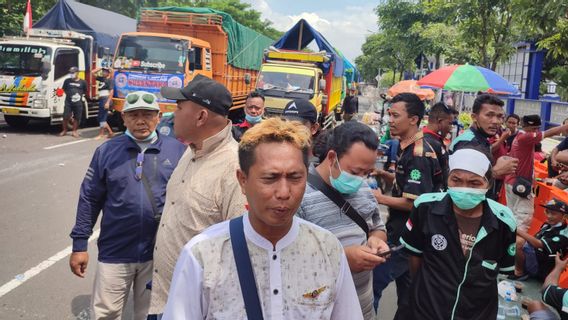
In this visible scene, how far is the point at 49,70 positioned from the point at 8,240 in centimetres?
907

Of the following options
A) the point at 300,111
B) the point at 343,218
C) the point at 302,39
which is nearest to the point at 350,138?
the point at 343,218

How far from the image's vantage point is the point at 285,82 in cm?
1535

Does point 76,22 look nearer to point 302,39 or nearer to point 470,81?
point 302,39

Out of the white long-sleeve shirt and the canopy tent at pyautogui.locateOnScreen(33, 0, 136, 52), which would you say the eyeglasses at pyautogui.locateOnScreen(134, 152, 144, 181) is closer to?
the white long-sleeve shirt

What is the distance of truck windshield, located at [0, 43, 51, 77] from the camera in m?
13.8

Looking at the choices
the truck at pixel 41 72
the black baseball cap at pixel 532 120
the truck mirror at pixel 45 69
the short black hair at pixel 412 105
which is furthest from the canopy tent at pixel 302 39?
the short black hair at pixel 412 105

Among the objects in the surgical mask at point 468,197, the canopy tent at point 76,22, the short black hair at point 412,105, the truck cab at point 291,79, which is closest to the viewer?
the surgical mask at point 468,197

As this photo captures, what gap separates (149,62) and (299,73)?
4451 mm

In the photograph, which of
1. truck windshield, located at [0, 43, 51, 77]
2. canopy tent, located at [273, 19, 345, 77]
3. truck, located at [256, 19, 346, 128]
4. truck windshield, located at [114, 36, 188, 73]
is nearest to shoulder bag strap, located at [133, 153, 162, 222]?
truck, located at [256, 19, 346, 128]

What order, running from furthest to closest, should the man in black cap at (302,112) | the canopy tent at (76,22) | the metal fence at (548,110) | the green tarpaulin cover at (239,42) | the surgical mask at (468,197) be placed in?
the canopy tent at (76,22)
the green tarpaulin cover at (239,42)
the metal fence at (548,110)
the man in black cap at (302,112)
the surgical mask at (468,197)

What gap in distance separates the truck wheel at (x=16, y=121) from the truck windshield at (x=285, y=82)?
6.77 meters

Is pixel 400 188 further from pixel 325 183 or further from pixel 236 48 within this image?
pixel 236 48

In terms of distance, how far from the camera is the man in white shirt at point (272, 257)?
159 cm

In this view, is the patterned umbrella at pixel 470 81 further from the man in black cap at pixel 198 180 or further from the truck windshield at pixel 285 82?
the man in black cap at pixel 198 180
